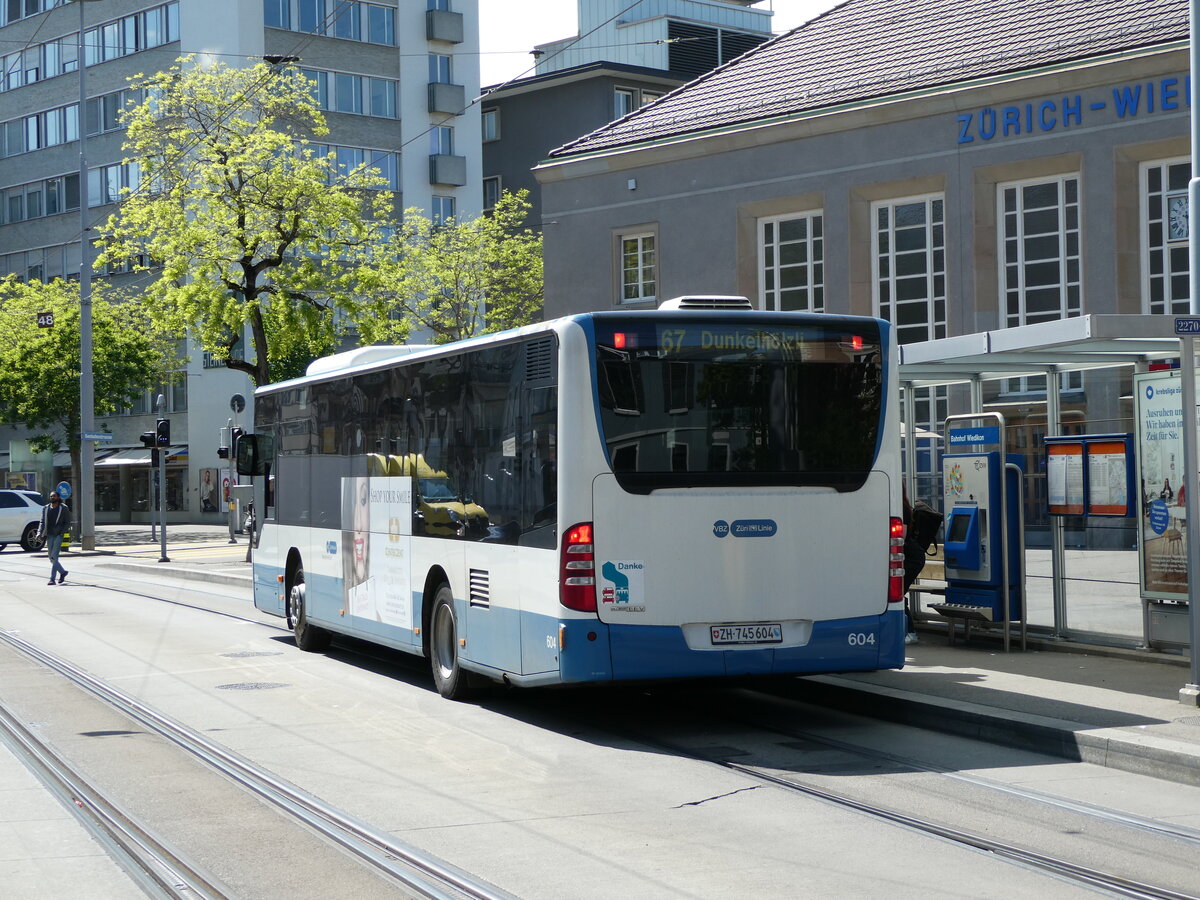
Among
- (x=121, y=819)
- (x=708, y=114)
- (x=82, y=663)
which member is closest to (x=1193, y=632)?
(x=121, y=819)

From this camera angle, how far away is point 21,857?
6.95 m

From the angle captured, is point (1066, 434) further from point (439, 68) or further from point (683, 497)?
point (439, 68)

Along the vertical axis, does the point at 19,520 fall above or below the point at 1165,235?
below

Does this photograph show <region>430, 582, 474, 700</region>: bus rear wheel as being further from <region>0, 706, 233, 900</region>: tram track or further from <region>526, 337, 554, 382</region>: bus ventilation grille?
<region>0, 706, 233, 900</region>: tram track

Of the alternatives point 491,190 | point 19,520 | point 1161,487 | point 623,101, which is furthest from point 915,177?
point 491,190

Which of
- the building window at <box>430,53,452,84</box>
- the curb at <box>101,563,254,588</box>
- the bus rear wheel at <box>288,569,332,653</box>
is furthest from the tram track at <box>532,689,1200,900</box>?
the building window at <box>430,53,452,84</box>

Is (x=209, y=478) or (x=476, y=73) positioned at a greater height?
(x=476, y=73)

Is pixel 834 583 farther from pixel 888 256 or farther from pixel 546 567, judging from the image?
pixel 888 256

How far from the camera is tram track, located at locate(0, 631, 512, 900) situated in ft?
20.9

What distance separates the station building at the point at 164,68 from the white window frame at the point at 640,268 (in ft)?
96.2

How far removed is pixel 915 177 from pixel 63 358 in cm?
3311

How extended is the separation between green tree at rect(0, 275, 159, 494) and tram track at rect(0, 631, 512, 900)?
4050cm

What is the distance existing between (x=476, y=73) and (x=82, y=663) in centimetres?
5361

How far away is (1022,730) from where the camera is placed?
31.4ft
